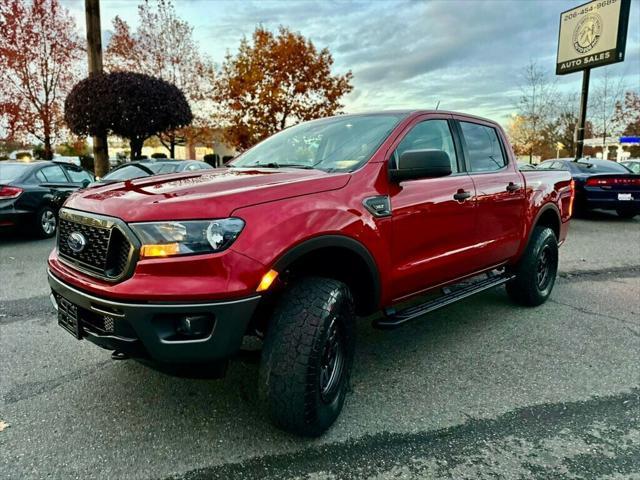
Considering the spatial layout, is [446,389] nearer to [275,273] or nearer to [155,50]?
[275,273]

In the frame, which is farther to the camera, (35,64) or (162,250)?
(35,64)

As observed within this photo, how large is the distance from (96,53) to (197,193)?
43.2 ft

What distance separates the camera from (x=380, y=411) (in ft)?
8.81

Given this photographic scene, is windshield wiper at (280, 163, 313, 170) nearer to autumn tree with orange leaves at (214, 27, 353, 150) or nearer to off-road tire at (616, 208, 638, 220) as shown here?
off-road tire at (616, 208, 638, 220)

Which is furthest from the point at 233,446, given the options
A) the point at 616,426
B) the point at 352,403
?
the point at 616,426

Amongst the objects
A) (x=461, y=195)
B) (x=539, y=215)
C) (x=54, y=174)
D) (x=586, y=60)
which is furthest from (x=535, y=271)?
(x=586, y=60)

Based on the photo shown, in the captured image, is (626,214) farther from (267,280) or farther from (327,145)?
(267,280)

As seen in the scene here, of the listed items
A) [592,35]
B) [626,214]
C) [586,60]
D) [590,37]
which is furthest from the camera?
[586,60]

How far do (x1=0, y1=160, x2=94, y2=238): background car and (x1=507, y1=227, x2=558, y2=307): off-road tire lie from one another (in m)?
6.44

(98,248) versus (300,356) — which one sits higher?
(98,248)

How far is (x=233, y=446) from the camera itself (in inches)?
92.2

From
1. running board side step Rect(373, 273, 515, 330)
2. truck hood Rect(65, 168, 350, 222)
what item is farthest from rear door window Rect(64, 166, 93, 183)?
running board side step Rect(373, 273, 515, 330)

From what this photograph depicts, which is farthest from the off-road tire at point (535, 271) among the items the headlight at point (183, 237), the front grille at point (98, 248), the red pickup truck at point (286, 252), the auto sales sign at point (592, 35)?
the auto sales sign at point (592, 35)

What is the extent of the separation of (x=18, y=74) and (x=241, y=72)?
10699 mm
